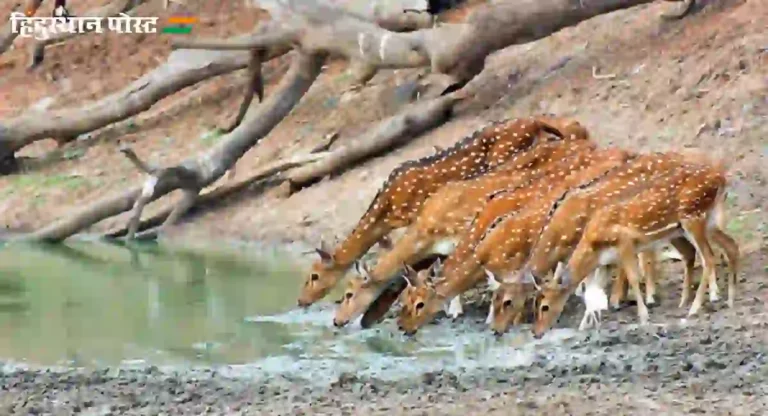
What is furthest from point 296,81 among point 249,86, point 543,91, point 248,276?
point 248,276

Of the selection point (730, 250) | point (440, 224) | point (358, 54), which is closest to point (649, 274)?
point (730, 250)

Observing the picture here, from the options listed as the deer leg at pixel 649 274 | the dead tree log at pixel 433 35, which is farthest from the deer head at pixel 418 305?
the dead tree log at pixel 433 35

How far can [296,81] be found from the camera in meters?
16.8

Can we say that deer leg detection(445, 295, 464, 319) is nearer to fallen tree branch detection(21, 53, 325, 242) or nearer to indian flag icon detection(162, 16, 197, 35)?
fallen tree branch detection(21, 53, 325, 242)

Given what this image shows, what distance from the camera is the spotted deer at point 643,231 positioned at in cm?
883

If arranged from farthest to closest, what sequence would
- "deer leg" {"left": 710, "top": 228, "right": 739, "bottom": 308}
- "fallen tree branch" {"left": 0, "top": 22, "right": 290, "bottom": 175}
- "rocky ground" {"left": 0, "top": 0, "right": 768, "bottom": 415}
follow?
1. "fallen tree branch" {"left": 0, "top": 22, "right": 290, "bottom": 175}
2. "deer leg" {"left": 710, "top": 228, "right": 739, "bottom": 308}
3. "rocky ground" {"left": 0, "top": 0, "right": 768, "bottom": 415}

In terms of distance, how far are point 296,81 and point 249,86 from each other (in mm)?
655

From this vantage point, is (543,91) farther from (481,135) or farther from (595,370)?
(595,370)

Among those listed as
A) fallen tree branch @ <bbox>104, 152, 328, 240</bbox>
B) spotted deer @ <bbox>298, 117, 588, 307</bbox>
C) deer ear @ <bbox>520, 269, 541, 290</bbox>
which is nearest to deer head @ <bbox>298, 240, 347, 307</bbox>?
spotted deer @ <bbox>298, 117, 588, 307</bbox>

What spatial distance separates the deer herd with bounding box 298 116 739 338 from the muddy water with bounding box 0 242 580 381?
0.84 ft

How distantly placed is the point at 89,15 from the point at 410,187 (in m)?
11.7

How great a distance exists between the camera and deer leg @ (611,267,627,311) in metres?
9.47

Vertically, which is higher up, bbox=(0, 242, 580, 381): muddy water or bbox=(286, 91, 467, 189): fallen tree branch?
bbox=(286, 91, 467, 189): fallen tree branch

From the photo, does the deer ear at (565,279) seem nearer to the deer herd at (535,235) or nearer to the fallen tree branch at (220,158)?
the deer herd at (535,235)
